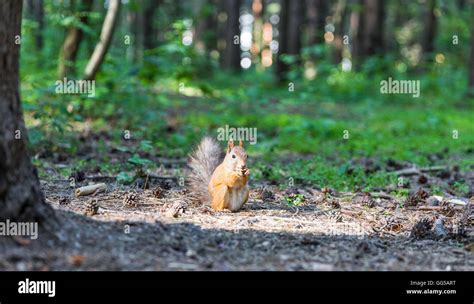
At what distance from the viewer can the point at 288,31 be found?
21812 mm

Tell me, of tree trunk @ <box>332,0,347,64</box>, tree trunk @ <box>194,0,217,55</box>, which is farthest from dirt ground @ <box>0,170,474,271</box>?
tree trunk @ <box>194,0,217,55</box>

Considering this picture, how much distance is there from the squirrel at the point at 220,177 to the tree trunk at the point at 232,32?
736 inches

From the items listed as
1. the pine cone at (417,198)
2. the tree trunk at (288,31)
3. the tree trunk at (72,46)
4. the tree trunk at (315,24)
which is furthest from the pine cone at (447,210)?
the tree trunk at (315,24)

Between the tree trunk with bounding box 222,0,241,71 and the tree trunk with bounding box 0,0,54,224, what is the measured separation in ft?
68.4

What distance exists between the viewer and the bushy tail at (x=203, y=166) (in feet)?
22.9

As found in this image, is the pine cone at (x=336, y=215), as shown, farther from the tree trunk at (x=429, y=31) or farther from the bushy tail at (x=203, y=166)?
the tree trunk at (x=429, y=31)

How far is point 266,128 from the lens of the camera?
13.8 metres

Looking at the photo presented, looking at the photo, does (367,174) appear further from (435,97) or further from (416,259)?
(435,97)

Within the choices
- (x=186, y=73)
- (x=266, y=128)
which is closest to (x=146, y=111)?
(x=266, y=128)

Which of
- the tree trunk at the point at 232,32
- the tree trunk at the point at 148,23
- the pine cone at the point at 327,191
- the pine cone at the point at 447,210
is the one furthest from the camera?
the tree trunk at the point at 232,32

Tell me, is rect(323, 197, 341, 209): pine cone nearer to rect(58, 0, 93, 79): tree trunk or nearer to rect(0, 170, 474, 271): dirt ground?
rect(0, 170, 474, 271): dirt ground

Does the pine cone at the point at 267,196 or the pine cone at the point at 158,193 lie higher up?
the pine cone at the point at 158,193
